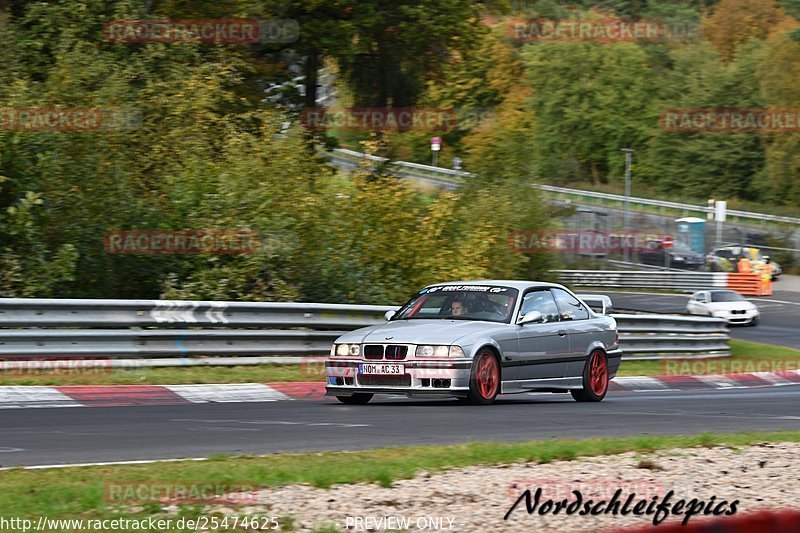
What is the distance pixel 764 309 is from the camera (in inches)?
1922

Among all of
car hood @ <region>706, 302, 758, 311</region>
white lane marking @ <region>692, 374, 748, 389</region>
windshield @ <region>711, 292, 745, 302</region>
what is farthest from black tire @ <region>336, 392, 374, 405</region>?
windshield @ <region>711, 292, 745, 302</region>

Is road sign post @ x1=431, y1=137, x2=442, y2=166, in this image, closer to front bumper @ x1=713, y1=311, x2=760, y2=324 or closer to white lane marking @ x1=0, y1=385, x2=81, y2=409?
front bumper @ x1=713, y1=311, x2=760, y2=324

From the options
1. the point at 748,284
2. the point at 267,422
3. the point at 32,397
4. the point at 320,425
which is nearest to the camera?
the point at 320,425

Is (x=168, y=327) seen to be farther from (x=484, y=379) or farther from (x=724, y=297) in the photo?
(x=724, y=297)

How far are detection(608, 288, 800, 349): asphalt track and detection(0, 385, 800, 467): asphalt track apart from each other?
72.2 ft

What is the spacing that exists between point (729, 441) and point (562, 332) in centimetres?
466

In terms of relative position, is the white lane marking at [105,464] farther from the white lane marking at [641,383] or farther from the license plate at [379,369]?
the white lane marking at [641,383]

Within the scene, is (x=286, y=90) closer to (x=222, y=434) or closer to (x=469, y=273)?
(x=469, y=273)

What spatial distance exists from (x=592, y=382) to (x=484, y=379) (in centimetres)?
245

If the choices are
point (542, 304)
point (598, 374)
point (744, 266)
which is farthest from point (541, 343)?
point (744, 266)

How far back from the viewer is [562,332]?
13.5 m

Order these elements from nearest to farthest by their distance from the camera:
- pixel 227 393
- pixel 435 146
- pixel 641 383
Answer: pixel 227 393 < pixel 641 383 < pixel 435 146

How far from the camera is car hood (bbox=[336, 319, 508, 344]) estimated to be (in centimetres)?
1183

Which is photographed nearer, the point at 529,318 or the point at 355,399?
the point at 355,399
